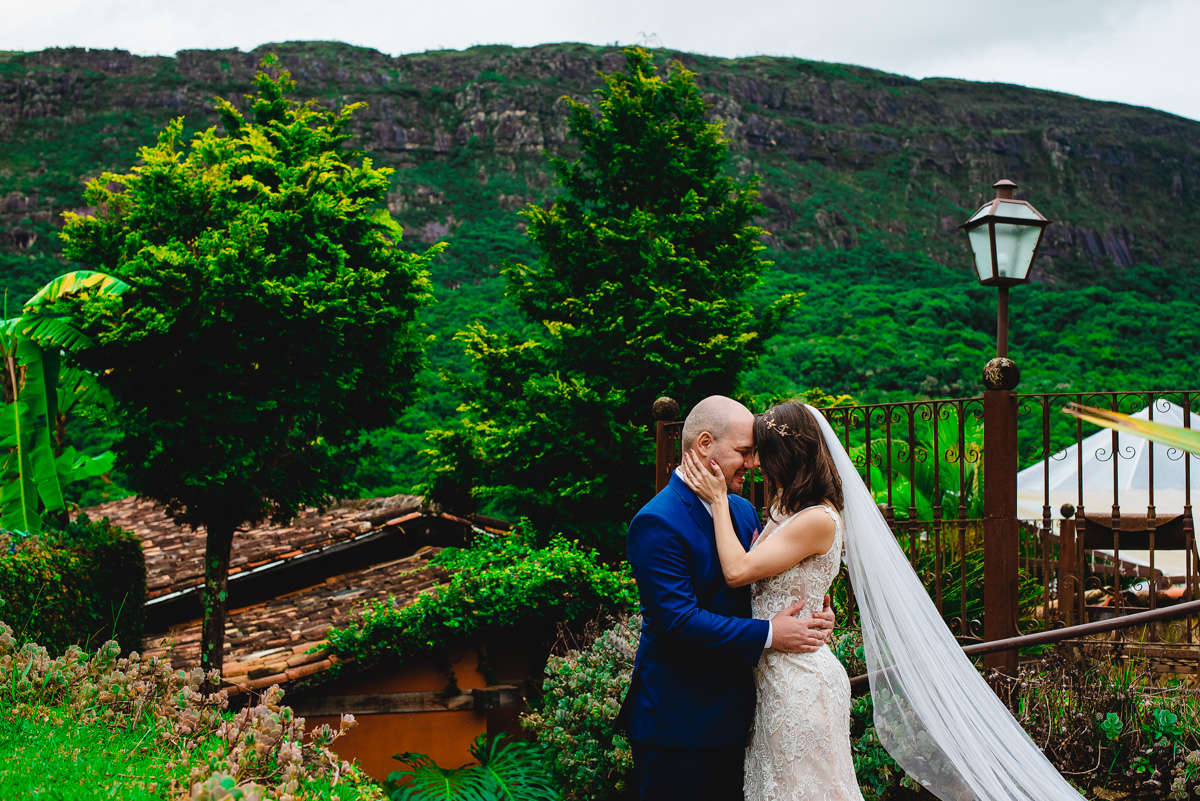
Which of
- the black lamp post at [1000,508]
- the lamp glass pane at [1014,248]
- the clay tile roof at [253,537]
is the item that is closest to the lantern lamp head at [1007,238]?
the lamp glass pane at [1014,248]

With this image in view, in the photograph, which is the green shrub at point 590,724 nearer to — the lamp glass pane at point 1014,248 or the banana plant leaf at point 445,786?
the banana plant leaf at point 445,786

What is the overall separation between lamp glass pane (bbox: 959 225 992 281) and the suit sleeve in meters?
3.93

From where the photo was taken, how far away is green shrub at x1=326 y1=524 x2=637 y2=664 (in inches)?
327

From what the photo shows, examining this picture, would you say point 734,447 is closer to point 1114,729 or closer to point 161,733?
point 1114,729

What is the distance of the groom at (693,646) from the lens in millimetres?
2934

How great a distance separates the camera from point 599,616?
314 inches

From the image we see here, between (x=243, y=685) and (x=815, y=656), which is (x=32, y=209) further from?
(x=815, y=656)

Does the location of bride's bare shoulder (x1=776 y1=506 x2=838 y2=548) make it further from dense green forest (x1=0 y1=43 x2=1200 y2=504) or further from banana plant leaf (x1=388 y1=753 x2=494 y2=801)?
dense green forest (x1=0 y1=43 x2=1200 y2=504)

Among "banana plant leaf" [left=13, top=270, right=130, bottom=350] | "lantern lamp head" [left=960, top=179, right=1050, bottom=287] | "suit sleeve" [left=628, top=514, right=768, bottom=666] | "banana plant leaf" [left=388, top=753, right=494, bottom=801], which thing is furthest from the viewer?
"banana plant leaf" [left=13, top=270, right=130, bottom=350]

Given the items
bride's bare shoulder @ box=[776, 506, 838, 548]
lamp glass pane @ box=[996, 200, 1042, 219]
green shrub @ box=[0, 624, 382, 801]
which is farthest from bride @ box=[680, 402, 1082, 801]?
lamp glass pane @ box=[996, 200, 1042, 219]

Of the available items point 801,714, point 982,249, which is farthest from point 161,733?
point 982,249

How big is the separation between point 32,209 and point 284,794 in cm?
3652

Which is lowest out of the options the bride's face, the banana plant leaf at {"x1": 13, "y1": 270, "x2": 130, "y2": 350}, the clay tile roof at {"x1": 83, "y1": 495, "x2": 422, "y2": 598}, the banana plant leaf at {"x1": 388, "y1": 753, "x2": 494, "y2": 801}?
the banana plant leaf at {"x1": 388, "y1": 753, "x2": 494, "y2": 801}

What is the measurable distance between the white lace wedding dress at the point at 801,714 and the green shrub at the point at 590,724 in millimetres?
2057
